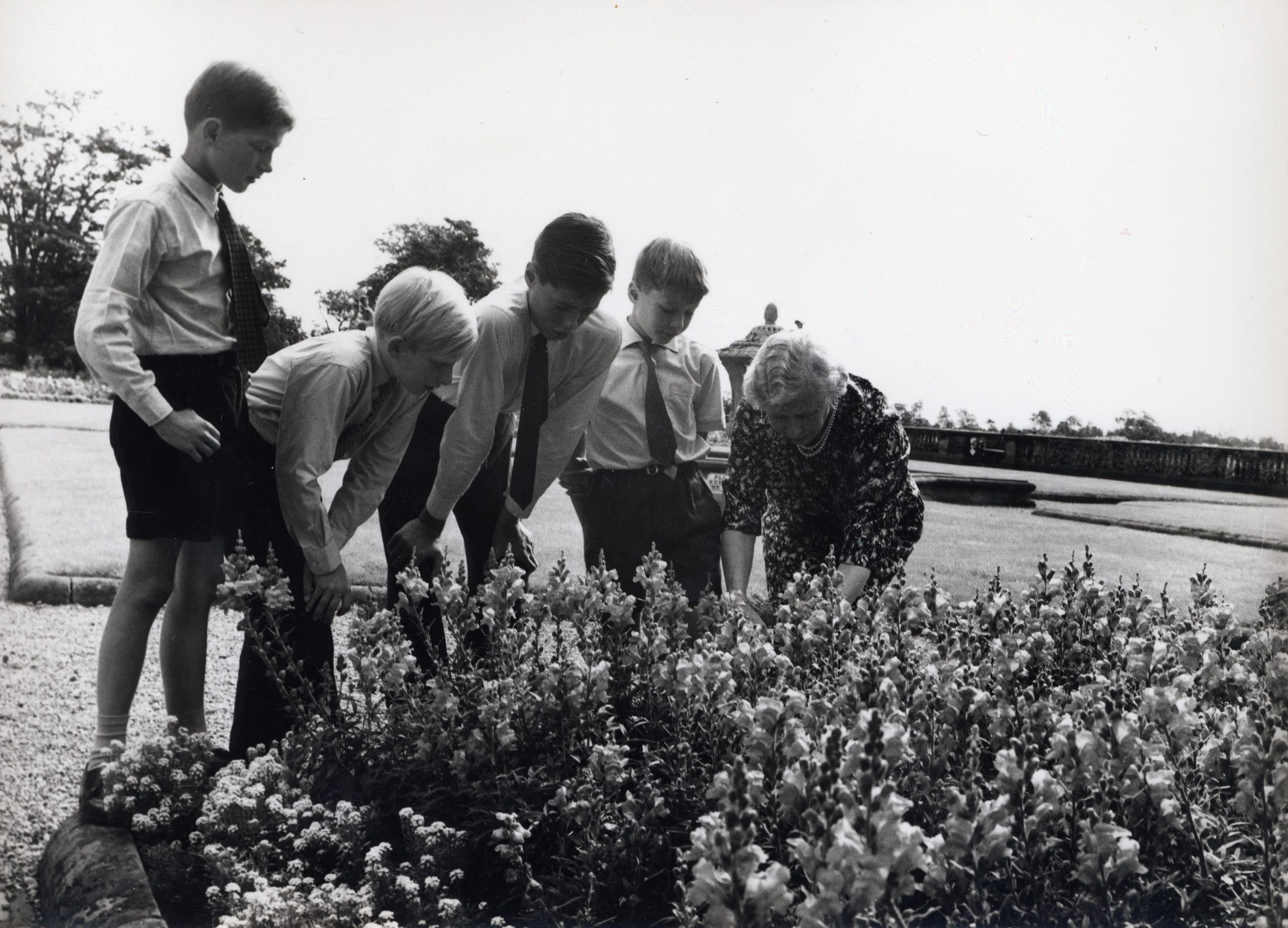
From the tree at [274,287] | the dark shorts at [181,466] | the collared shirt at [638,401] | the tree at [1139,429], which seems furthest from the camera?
the tree at [1139,429]

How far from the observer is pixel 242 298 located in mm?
3148

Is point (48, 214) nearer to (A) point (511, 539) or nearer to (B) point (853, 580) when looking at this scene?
(A) point (511, 539)

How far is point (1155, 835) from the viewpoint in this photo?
7.41ft

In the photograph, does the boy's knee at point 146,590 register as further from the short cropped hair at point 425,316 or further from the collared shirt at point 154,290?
the short cropped hair at point 425,316

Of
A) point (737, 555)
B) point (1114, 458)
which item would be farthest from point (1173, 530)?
point (737, 555)

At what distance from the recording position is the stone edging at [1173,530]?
5328mm

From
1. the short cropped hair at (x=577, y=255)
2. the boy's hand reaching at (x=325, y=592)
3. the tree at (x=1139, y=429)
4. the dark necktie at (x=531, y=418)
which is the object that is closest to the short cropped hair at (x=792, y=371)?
the short cropped hair at (x=577, y=255)

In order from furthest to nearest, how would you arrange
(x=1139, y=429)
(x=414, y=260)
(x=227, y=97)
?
1. (x=1139, y=429)
2. (x=414, y=260)
3. (x=227, y=97)

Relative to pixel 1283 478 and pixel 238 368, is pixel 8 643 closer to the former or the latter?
pixel 238 368

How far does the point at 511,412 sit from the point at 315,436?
38.3 inches

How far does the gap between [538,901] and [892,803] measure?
3.49 ft

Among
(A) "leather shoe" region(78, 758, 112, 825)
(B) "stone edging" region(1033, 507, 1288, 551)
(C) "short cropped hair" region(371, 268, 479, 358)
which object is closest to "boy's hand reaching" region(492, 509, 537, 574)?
(C) "short cropped hair" region(371, 268, 479, 358)

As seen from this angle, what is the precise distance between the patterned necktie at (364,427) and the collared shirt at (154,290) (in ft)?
1.47

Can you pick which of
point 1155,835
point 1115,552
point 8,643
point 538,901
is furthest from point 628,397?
point 1115,552
